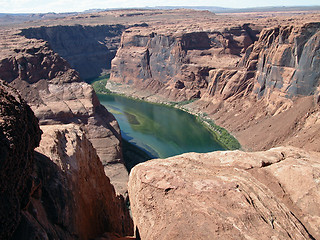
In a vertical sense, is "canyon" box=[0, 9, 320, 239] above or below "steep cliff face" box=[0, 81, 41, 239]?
below

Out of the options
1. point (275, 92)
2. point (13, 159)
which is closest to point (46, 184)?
point (13, 159)

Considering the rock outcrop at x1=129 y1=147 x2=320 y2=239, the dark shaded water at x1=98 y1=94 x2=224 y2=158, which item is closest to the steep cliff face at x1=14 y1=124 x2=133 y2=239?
the rock outcrop at x1=129 y1=147 x2=320 y2=239

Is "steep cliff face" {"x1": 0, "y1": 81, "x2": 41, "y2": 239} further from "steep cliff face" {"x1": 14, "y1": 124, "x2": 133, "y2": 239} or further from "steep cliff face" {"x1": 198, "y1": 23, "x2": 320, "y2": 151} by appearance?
"steep cliff face" {"x1": 198, "y1": 23, "x2": 320, "y2": 151}

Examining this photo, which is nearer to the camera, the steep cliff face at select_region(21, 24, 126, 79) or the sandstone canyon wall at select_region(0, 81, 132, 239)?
the sandstone canyon wall at select_region(0, 81, 132, 239)

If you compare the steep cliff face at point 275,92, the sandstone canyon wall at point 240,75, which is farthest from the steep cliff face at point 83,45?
the steep cliff face at point 275,92

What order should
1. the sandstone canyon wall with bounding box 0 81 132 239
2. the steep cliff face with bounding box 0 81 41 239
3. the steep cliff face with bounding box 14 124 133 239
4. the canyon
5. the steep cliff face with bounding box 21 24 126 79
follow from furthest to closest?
the steep cliff face with bounding box 21 24 126 79 < the steep cliff face with bounding box 14 124 133 239 < the canyon < the sandstone canyon wall with bounding box 0 81 132 239 < the steep cliff face with bounding box 0 81 41 239

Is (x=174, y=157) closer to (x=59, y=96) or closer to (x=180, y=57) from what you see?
(x=59, y=96)

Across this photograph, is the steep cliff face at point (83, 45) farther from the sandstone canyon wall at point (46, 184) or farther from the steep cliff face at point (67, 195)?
the sandstone canyon wall at point (46, 184)

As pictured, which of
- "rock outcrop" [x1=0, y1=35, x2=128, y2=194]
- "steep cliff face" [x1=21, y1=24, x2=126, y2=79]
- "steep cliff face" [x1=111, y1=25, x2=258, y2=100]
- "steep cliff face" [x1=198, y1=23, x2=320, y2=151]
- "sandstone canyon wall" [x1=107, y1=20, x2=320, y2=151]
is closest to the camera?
"rock outcrop" [x1=0, y1=35, x2=128, y2=194]
